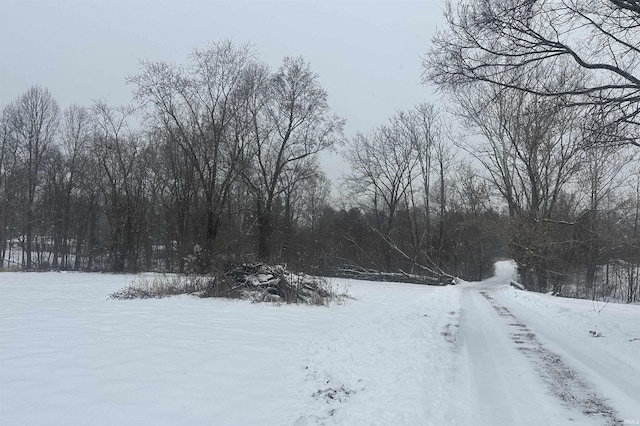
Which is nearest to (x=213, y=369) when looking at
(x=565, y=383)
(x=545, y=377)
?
(x=545, y=377)

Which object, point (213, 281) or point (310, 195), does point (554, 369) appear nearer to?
point (213, 281)

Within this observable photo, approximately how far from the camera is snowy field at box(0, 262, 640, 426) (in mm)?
4359

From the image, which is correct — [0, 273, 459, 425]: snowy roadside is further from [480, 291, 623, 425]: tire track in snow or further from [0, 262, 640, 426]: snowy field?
[480, 291, 623, 425]: tire track in snow

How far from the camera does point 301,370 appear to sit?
20.1 ft

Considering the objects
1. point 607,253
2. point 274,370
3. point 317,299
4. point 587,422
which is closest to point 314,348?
point 274,370

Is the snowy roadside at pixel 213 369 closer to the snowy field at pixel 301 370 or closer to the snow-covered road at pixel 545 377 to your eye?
the snowy field at pixel 301 370

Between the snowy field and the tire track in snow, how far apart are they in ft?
0.07

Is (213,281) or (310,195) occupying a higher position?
(310,195)

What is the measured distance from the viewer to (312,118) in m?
35.9

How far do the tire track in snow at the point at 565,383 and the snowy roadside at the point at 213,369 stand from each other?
53.0 inches

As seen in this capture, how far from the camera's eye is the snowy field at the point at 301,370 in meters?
4.36

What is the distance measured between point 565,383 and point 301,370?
3.61 m

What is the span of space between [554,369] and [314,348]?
384cm

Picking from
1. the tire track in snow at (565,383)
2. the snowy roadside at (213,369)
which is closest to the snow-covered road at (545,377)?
the tire track in snow at (565,383)
